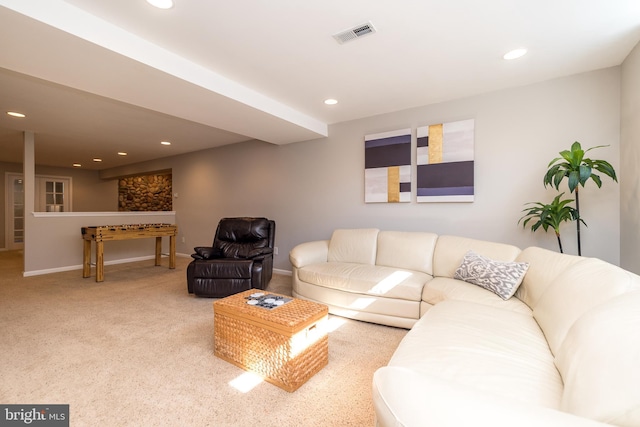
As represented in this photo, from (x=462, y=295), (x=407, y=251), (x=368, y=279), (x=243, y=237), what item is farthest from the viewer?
(x=243, y=237)

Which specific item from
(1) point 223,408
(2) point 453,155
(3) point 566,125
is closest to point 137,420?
(1) point 223,408

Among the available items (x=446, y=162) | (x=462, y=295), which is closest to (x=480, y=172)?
(x=446, y=162)

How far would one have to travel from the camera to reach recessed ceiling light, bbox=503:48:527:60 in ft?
7.38

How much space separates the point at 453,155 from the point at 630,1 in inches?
65.7

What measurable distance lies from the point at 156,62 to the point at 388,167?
2692 millimetres

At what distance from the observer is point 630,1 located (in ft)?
5.62

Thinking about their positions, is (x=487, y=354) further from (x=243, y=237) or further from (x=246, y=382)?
(x=243, y=237)

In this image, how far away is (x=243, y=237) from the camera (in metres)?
4.07

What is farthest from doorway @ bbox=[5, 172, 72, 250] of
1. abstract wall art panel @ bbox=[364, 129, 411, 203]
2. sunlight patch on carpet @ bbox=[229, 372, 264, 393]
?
sunlight patch on carpet @ bbox=[229, 372, 264, 393]

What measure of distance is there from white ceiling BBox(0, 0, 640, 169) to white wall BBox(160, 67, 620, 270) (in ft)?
0.73

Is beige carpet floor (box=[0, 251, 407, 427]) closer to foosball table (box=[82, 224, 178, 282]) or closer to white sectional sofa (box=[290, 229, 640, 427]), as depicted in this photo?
white sectional sofa (box=[290, 229, 640, 427])

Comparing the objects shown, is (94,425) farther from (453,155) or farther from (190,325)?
(453,155)

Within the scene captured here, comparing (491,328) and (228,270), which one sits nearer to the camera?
(491,328)

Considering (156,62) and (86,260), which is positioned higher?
(156,62)
